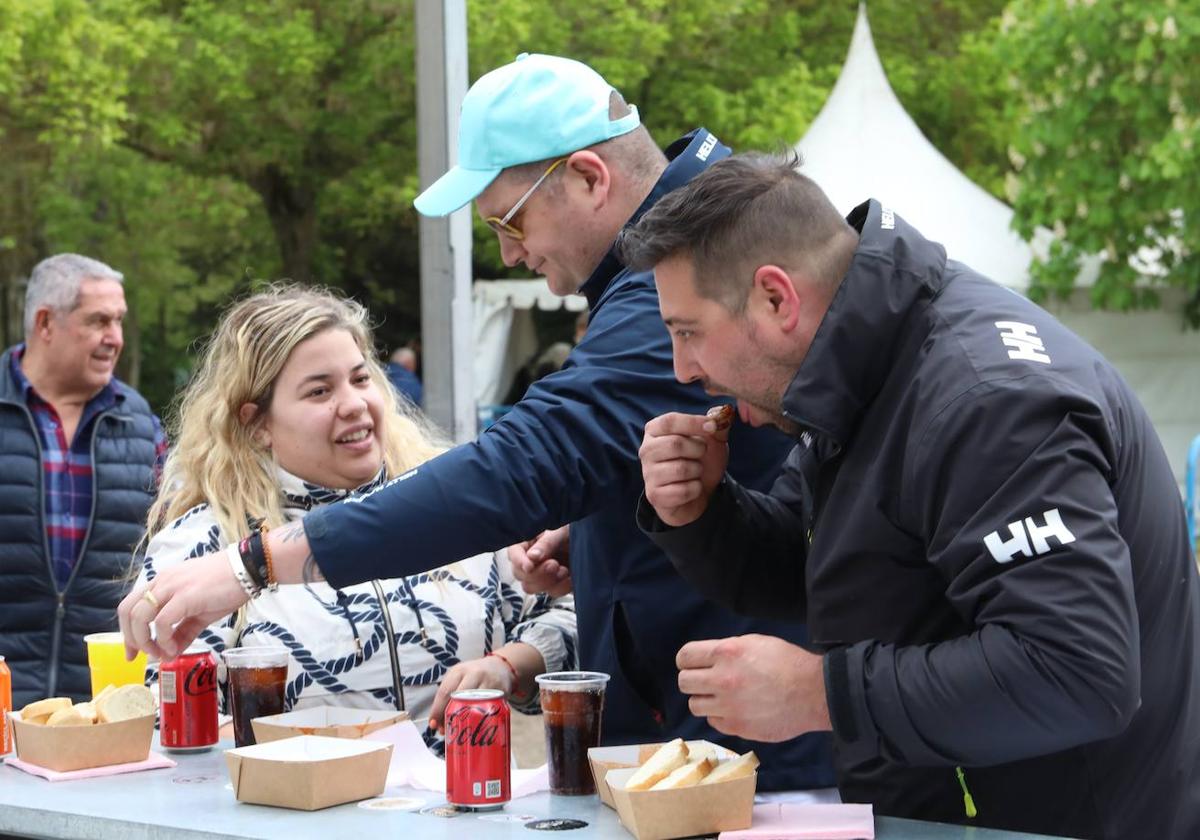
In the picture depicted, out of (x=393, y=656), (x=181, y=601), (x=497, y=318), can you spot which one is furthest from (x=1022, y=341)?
(x=497, y=318)

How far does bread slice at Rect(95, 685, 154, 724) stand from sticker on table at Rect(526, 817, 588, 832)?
2.90ft

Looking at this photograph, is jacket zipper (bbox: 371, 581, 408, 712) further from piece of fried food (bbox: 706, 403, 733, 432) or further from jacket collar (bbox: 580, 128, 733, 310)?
piece of fried food (bbox: 706, 403, 733, 432)

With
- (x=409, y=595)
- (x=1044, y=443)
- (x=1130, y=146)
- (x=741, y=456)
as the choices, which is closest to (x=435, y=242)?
(x=409, y=595)

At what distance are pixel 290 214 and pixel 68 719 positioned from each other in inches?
661

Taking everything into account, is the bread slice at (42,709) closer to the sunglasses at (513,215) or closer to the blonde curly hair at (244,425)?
the blonde curly hair at (244,425)

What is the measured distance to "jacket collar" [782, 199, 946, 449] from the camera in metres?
2.17

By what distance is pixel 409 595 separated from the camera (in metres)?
3.41

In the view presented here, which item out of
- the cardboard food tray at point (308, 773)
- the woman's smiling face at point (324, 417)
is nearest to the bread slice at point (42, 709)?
the cardboard food tray at point (308, 773)

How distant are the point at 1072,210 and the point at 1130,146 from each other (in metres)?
1.37

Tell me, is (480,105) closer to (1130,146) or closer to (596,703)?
(596,703)

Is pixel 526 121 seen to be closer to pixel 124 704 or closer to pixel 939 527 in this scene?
pixel 939 527

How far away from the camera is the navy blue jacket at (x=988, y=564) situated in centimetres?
→ 191

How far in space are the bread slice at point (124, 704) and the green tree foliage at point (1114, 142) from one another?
11.5 metres

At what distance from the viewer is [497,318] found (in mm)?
16438
